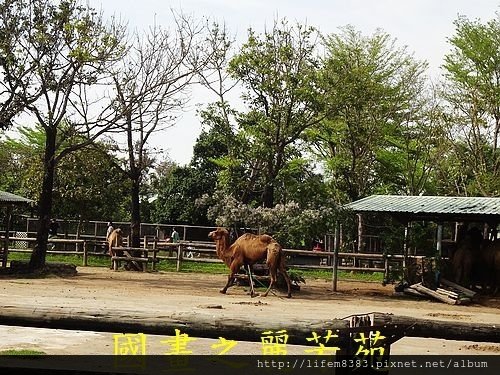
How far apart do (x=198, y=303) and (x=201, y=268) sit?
1303cm

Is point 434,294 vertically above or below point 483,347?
above

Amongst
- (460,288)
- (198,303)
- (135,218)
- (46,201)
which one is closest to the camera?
(198,303)

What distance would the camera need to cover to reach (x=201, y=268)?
1214 inches

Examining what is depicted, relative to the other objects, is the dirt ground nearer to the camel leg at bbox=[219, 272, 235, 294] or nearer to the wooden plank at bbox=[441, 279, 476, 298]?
the camel leg at bbox=[219, 272, 235, 294]

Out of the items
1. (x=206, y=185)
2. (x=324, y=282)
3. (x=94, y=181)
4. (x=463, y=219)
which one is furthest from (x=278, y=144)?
(x=206, y=185)

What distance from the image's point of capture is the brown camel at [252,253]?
2036cm

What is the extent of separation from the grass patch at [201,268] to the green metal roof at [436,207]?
589 centimetres

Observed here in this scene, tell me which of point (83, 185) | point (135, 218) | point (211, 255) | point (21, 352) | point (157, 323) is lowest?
point (21, 352)

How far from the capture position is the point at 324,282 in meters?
26.9

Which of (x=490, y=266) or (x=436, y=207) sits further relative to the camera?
(x=490, y=266)

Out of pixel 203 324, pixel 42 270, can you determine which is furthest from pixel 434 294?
pixel 203 324

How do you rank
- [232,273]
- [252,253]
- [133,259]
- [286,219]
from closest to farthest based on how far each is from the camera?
[252,253] → [232,273] → [286,219] → [133,259]

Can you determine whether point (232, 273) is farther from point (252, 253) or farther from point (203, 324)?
point (203, 324)

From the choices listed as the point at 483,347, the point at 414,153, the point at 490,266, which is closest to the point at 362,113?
the point at 414,153
